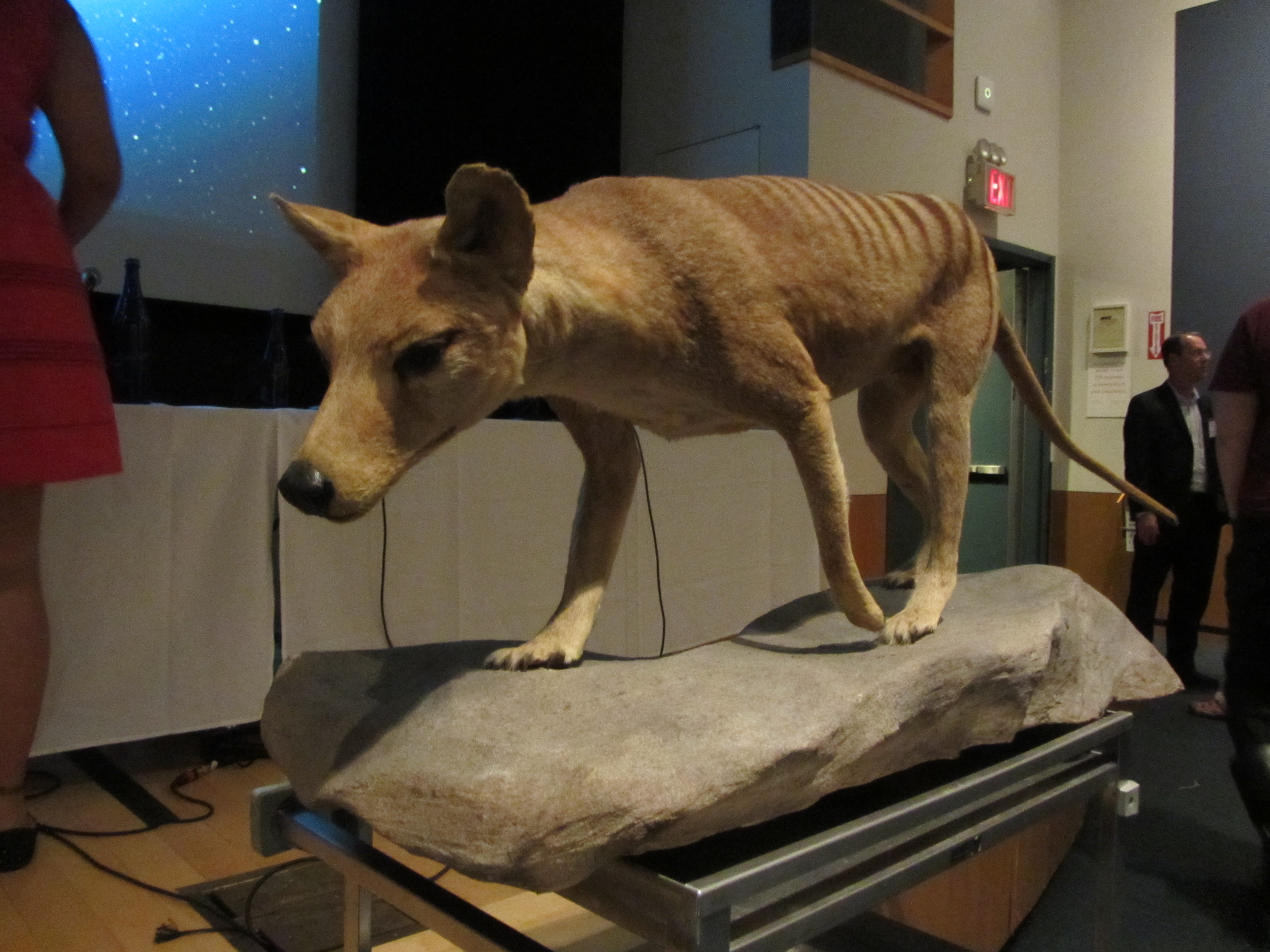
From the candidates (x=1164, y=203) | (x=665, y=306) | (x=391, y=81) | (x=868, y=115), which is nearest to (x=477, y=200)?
(x=665, y=306)

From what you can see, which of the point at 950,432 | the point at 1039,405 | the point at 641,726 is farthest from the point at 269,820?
the point at 1039,405

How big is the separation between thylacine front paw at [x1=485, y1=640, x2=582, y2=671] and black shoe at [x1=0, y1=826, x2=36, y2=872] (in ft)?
3.41

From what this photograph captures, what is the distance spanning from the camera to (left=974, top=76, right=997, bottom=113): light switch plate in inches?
154

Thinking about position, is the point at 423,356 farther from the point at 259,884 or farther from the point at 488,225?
the point at 259,884

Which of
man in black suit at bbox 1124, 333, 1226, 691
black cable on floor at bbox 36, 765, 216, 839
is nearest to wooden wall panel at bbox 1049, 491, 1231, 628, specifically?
man in black suit at bbox 1124, 333, 1226, 691

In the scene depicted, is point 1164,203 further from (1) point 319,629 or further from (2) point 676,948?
(2) point 676,948

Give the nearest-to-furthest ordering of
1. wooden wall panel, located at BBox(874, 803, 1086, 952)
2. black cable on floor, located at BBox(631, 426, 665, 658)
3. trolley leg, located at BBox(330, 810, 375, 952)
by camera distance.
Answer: trolley leg, located at BBox(330, 810, 375, 952)
wooden wall panel, located at BBox(874, 803, 1086, 952)
black cable on floor, located at BBox(631, 426, 665, 658)

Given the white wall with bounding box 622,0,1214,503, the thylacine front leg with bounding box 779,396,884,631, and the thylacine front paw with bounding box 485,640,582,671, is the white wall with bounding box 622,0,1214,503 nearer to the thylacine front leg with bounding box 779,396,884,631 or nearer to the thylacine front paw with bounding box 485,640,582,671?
the thylacine front leg with bounding box 779,396,884,631

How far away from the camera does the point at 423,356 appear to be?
38.9 inches

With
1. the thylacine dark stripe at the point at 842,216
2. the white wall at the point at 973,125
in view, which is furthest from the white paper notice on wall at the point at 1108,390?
the thylacine dark stripe at the point at 842,216

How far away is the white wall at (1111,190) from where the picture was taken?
350 centimetres

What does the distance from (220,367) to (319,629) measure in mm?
1026

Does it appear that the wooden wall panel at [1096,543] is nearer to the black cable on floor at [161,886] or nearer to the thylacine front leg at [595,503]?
the thylacine front leg at [595,503]

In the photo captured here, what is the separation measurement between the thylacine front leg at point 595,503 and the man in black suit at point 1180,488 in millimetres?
2159
